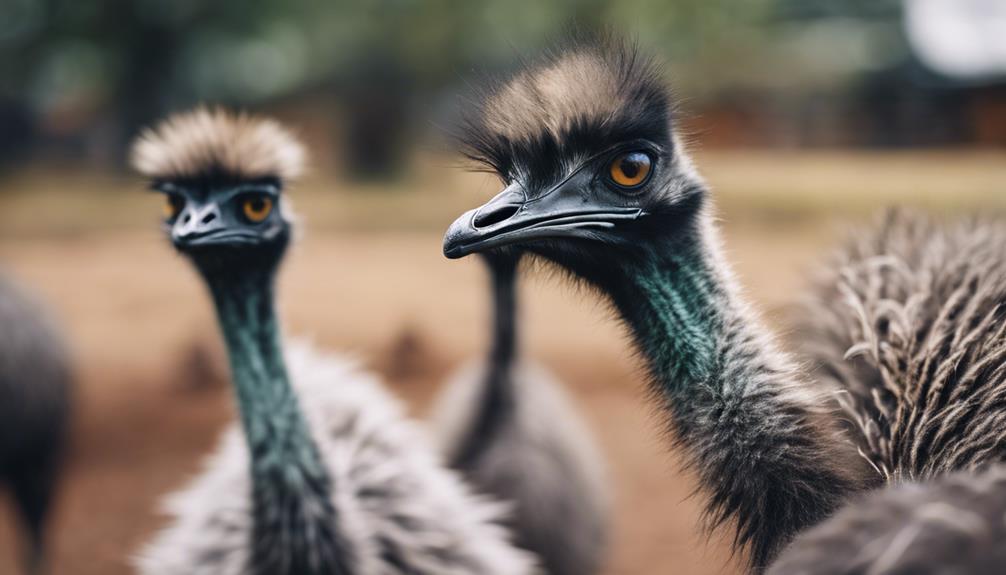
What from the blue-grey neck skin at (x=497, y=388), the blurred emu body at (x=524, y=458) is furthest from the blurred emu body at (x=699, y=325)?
the blue-grey neck skin at (x=497, y=388)

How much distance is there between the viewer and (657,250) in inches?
83.2

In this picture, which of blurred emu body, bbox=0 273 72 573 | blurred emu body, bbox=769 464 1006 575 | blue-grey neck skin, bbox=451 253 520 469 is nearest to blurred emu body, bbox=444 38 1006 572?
blurred emu body, bbox=769 464 1006 575

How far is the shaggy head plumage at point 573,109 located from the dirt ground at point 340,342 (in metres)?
0.35

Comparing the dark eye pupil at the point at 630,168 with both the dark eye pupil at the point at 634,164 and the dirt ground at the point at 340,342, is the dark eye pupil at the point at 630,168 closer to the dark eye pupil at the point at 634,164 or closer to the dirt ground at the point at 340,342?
the dark eye pupil at the point at 634,164

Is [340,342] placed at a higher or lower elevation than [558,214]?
higher

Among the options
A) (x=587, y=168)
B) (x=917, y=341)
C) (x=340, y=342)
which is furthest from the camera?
(x=340, y=342)

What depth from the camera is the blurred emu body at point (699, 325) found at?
1.94 metres

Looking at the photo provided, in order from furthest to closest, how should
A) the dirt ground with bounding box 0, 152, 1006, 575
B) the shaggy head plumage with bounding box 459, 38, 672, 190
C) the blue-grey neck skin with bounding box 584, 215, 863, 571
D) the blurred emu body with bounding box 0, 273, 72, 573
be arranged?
the dirt ground with bounding box 0, 152, 1006, 575
the blurred emu body with bounding box 0, 273, 72, 573
the shaggy head plumage with bounding box 459, 38, 672, 190
the blue-grey neck skin with bounding box 584, 215, 863, 571

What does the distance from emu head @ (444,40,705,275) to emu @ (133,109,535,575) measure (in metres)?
1.09

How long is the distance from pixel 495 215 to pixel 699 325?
0.48m

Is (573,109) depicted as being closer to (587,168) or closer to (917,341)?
(587,168)

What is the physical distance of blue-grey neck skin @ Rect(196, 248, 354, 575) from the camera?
9.30 ft

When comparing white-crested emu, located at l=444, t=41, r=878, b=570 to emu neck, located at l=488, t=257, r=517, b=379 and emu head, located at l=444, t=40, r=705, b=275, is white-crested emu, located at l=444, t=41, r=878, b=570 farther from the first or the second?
emu neck, located at l=488, t=257, r=517, b=379

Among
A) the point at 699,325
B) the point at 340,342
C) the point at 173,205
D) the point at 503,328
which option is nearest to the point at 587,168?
the point at 699,325
